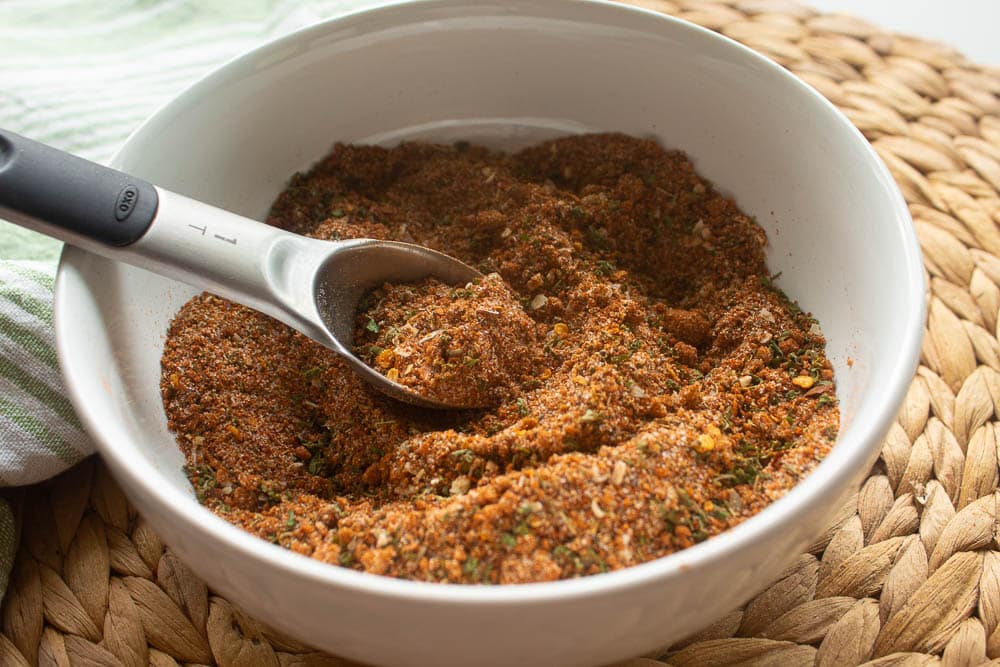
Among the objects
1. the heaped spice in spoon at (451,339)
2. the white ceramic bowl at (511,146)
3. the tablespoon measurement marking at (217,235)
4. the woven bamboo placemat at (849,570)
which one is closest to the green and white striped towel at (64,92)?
the woven bamboo placemat at (849,570)

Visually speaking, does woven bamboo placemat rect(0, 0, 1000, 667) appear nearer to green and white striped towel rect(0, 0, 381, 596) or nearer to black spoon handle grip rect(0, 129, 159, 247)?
green and white striped towel rect(0, 0, 381, 596)

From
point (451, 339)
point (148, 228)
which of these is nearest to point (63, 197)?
point (148, 228)

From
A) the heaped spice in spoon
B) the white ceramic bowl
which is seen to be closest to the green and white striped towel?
the white ceramic bowl

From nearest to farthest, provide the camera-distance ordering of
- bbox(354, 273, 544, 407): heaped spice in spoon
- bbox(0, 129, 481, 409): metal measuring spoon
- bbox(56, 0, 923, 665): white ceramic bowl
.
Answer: bbox(56, 0, 923, 665): white ceramic bowl → bbox(0, 129, 481, 409): metal measuring spoon → bbox(354, 273, 544, 407): heaped spice in spoon

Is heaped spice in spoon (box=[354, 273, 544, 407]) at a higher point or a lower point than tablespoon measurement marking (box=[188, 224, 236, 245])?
lower

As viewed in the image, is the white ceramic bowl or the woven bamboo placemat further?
the woven bamboo placemat

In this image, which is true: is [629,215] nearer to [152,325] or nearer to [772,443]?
[772,443]

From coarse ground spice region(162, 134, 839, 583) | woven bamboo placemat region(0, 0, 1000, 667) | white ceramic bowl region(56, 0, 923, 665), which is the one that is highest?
white ceramic bowl region(56, 0, 923, 665)

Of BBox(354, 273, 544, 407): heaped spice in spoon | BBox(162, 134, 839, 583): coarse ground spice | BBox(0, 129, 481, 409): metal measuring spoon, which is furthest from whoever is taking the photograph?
BBox(354, 273, 544, 407): heaped spice in spoon
